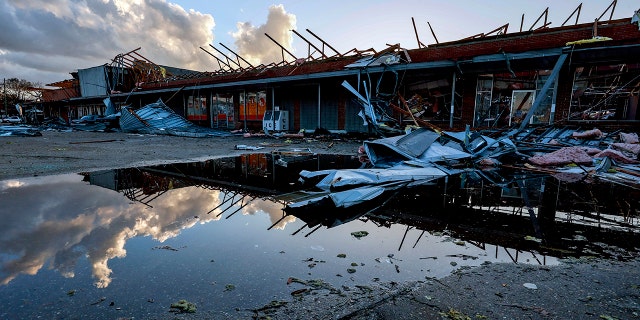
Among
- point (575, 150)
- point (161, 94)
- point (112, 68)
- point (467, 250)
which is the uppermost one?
point (112, 68)

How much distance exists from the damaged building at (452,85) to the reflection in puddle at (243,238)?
6.51 meters

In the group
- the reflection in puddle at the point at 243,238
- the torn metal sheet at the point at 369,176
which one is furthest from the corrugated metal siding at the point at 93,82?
the torn metal sheet at the point at 369,176

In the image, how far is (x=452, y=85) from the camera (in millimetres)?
11391

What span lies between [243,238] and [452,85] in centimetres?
1095

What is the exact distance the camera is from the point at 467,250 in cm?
253

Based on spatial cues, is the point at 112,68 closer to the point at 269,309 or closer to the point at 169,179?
the point at 169,179

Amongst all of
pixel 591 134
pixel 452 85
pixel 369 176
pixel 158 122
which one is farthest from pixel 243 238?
pixel 158 122

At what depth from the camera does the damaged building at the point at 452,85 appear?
9.62 m

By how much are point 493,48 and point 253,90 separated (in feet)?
41.9

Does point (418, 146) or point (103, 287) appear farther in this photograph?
point (418, 146)

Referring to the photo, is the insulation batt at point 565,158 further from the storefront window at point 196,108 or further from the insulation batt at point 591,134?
the storefront window at point 196,108

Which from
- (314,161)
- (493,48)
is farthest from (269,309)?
(493,48)

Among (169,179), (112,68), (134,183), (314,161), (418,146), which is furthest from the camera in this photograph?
(112,68)

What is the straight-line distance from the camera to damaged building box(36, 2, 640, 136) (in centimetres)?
962
